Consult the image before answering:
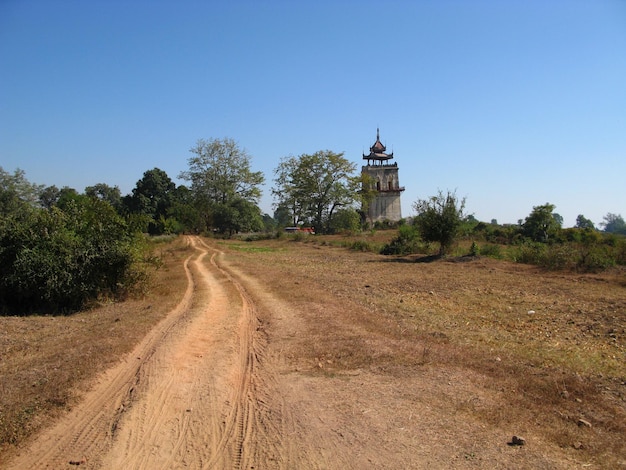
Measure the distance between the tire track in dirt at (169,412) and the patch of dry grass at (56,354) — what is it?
26 centimetres

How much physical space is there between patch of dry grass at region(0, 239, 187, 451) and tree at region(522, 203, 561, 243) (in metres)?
32.6

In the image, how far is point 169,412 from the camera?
534 centimetres

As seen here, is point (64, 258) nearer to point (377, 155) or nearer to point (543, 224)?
point (543, 224)

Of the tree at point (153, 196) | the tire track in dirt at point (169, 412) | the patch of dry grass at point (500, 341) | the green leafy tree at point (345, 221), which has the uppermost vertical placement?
the tree at point (153, 196)

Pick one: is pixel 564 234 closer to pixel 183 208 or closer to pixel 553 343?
pixel 553 343

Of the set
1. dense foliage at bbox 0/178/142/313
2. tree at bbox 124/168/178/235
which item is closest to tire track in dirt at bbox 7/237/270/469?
dense foliage at bbox 0/178/142/313

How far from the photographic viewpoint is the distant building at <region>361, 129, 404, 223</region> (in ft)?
225

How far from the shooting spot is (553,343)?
8.14m

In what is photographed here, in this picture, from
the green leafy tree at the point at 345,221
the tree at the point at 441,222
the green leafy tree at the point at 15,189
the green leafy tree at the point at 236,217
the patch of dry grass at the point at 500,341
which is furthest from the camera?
the green leafy tree at the point at 236,217

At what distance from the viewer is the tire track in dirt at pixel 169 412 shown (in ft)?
14.5

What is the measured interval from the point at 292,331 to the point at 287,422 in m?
3.86

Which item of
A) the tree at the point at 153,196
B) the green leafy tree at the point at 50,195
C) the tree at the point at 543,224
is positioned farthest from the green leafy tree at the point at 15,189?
the tree at the point at 543,224

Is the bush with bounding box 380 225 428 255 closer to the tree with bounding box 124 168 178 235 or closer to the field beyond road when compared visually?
the field beyond road

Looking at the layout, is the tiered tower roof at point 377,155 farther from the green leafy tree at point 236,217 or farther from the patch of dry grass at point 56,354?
the patch of dry grass at point 56,354
